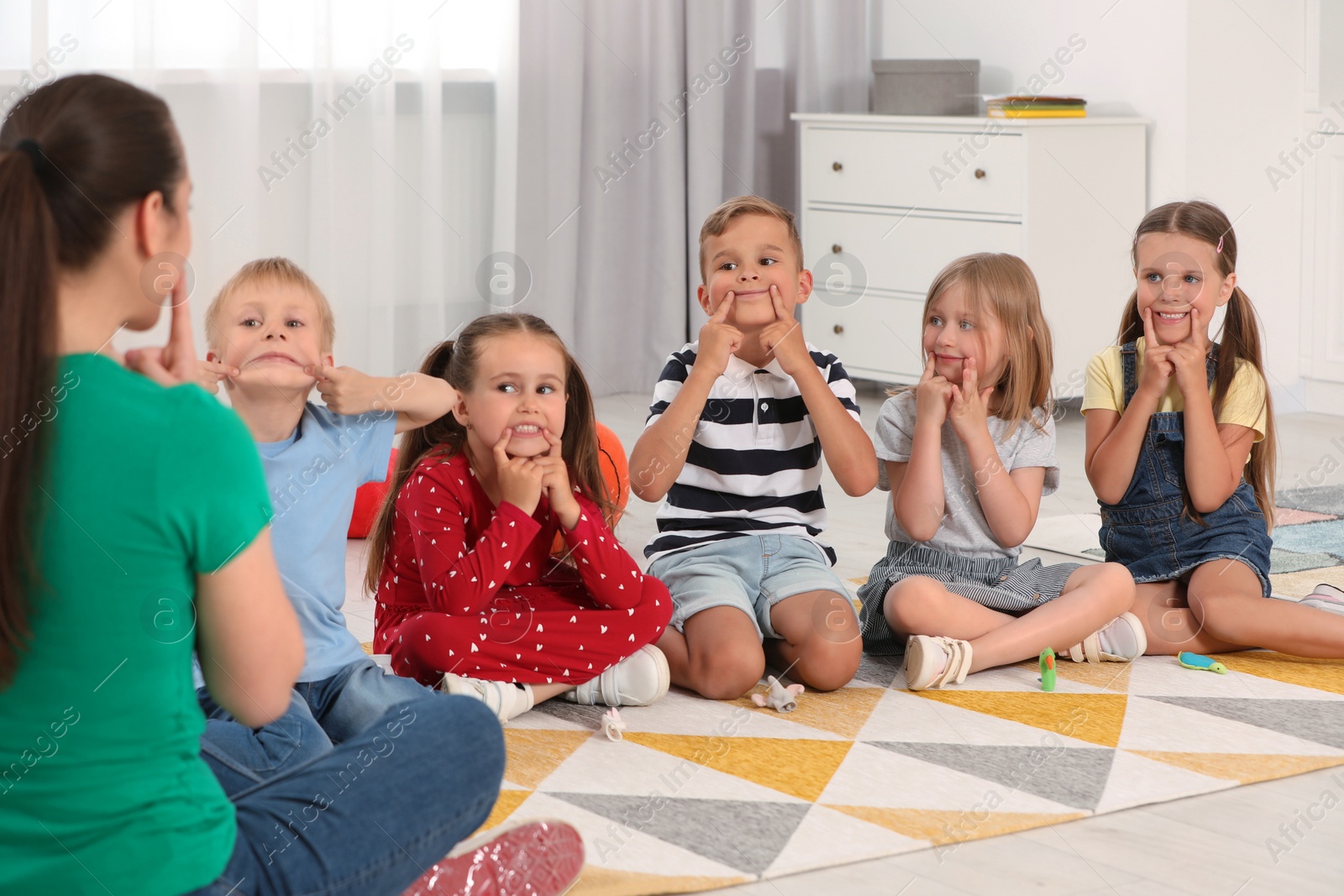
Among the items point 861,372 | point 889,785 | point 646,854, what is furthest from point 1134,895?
point 861,372

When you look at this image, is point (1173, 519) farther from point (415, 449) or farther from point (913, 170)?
point (913, 170)

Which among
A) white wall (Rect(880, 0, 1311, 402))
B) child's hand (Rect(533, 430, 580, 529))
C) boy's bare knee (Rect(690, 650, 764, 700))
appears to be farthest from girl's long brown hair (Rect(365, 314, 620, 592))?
white wall (Rect(880, 0, 1311, 402))

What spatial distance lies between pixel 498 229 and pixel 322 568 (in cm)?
247

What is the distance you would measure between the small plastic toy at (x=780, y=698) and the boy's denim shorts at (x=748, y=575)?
0.31ft

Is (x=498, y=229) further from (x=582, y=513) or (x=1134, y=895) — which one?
(x=1134, y=895)

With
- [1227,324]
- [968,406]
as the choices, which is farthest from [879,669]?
[1227,324]

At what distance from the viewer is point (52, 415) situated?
73 cm

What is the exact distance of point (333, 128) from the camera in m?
3.36

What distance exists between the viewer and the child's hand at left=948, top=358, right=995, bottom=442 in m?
1.72

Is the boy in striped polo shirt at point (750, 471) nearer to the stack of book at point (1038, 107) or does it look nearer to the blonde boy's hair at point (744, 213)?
the blonde boy's hair at point (744, 213)

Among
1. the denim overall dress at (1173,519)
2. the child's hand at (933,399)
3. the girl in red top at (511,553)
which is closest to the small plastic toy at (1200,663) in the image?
the denim overall dress at (1173,519)

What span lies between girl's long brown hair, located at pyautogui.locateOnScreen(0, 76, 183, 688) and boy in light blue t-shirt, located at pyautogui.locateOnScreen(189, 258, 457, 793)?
0.56 meters

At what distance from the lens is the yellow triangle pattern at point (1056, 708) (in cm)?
150

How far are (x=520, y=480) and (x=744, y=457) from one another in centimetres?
36
